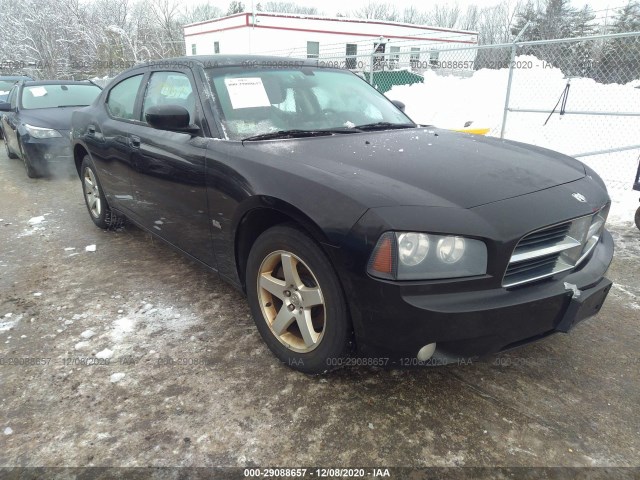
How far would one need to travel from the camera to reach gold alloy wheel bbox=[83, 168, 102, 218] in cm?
460

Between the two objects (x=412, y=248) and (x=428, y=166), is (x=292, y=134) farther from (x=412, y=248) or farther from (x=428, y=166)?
(x=412, y=248)

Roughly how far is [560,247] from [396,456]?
1210mm

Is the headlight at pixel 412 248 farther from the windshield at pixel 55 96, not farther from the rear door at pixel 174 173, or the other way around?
the windshield at pixel 55 96

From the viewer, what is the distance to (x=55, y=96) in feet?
25.6

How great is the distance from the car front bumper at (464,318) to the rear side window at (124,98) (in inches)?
114

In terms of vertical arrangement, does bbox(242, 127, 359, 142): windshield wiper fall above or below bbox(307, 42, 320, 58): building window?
below

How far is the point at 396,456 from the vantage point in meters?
1.91

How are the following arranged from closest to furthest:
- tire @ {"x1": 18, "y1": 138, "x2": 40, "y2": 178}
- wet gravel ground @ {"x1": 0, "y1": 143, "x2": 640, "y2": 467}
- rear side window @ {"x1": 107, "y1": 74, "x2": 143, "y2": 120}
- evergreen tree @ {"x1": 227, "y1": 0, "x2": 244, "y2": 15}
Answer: wet gravel ground @ {"x1": 0, "y1": 143, "x2": 640, "y2": 467} → rear side window @ {"x1": 107, "y1": 74, "x2": 143, "y2": 120} → tire @ {"x1": 18, "y1": 138, "x2": 40, "y2": 178} → evergreen tree @ {"x1": 227, "y1": 0, "x2": 244, "y2": 15}

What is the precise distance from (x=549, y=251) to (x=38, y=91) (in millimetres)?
8724

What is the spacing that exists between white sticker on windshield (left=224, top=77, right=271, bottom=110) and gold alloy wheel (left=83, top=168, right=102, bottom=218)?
2.40 m

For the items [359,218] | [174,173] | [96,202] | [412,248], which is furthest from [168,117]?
[96,202]

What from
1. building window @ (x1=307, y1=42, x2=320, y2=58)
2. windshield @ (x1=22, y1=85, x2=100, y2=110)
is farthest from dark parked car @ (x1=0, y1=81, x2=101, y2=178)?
building window @ (x1=307, y1=42, x2=320, y2=58)

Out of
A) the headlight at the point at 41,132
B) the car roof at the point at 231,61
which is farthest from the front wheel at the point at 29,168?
the car roof at the point at 231,61

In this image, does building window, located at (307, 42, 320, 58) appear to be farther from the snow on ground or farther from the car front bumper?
the car front bumper
